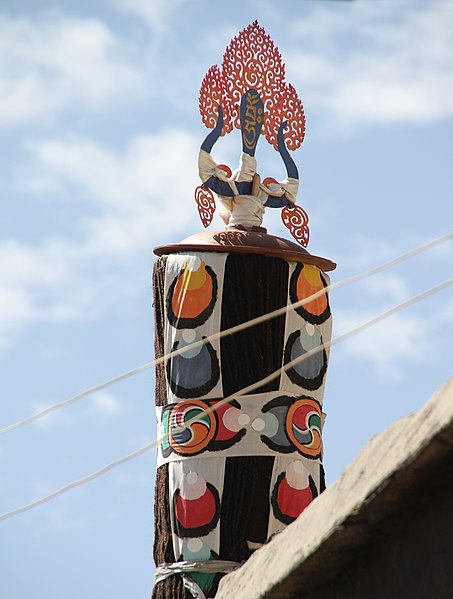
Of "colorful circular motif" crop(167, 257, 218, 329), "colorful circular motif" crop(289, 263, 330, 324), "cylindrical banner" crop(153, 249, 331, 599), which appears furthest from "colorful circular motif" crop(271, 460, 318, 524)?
"colorful circular motif" crop(167, 257, 218, 329)

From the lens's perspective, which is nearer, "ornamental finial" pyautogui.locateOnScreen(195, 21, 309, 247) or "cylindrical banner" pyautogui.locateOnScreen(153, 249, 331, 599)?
"cylindrical banner" pyautogui.locateOnScreen(153, 249, 331, 599)

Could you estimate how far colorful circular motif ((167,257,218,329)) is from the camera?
739 cm

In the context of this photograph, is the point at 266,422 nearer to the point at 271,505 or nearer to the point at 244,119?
the point at 271,505

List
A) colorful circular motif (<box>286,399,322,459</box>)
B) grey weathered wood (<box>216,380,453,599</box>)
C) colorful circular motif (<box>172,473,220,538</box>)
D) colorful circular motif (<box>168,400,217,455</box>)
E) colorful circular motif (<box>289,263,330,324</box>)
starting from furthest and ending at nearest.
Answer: colorful circular motif (<box>289,263,330,324</box>)
colorful circular motif (<box>286,399,322,459</box>)
colorful circular motif (<box>168,400,217,455</box>)
colorful circular motif (<box>172,473,220,538</box>)
grey weathered wood (<box>216,380,453,599</box>)

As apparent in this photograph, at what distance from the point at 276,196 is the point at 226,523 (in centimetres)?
212

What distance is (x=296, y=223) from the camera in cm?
814

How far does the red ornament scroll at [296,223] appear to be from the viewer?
318 inches

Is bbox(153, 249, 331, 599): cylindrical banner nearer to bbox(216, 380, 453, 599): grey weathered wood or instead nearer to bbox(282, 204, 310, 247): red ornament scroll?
bbox(282, 204, 310, 247): red ornament scroll

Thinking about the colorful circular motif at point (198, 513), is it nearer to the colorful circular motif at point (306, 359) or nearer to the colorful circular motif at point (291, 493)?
the colorful circular motif at point (291, 493)

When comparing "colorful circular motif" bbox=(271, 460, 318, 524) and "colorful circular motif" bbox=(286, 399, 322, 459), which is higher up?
"colorful circular motif" bbox=(286, 399, 322, 459)

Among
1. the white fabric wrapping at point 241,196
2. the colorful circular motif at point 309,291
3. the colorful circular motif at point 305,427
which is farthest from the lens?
the white fabric wrapping at point 241,196

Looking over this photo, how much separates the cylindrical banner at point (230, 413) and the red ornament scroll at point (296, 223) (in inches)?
19.4

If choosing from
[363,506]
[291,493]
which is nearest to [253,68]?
[291,493]

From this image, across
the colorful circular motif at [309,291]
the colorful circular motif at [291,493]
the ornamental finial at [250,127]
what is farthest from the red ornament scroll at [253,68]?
the colorful circular motif at [291,493]
